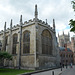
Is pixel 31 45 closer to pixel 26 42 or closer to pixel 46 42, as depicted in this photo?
pixel 26 42

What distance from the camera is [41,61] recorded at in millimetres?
23891

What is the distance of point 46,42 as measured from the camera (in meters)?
27.4

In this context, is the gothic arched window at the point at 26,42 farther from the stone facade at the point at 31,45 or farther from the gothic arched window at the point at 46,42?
the gothic arched window at the point at 46,42

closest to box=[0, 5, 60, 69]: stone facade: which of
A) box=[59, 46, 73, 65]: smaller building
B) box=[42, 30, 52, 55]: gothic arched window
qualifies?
box=[42, 30, 52, 55]: gothic arched window

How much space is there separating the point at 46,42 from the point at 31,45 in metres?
4.78

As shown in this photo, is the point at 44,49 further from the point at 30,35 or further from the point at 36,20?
the point at 36,20

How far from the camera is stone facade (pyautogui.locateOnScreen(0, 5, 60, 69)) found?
23.7 m

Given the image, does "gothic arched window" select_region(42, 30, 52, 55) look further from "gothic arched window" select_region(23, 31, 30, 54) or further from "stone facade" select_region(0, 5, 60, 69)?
"gothic arched window" select_region(23, 31, 30, 54)

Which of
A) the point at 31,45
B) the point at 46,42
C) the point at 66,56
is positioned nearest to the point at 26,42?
the point at 31,45

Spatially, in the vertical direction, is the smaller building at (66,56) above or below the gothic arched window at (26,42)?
below

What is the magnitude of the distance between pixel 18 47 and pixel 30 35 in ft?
14.9

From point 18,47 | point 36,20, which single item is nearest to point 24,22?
point 36,20

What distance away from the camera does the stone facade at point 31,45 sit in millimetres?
23672

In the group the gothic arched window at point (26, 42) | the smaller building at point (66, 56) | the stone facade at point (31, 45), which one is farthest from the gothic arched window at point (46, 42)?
the smaller building at point (66, 56)
